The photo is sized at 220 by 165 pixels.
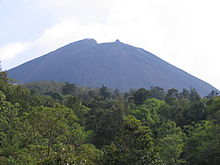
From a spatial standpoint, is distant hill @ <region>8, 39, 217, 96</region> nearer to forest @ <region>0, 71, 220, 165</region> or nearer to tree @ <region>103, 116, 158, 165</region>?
forest @ <region>0, 71, 220, 165</region>

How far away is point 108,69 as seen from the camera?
519 ft

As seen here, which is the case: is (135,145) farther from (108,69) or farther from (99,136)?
(108,69)

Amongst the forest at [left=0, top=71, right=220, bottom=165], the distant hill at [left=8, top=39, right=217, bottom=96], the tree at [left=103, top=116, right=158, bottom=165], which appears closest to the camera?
the tree at [left=103, top=116, right=158, bottom=165]

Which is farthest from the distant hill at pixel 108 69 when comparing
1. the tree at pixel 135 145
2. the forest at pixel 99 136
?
the tree at pixel 135 145

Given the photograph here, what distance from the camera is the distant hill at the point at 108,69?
143 m

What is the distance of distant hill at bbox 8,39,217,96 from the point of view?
143 metres

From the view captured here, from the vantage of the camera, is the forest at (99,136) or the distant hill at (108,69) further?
the distant hill at (108,69)

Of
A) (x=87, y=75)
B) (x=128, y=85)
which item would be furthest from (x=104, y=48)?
(x=128, y=85)

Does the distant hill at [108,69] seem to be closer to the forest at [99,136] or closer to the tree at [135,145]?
the forest at [99,136]

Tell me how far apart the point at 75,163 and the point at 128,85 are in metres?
132

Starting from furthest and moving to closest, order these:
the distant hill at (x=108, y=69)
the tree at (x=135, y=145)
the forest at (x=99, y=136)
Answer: the distant hill at (x=108, y=69), the forest at (x=99, y=136), the tree at (x=135, y=145)

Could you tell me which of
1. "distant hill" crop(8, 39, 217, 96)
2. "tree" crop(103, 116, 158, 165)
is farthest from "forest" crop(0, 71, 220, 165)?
"distant hill" crop(8, 39, 217, 96)

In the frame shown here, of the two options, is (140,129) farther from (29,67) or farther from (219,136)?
(29,67)

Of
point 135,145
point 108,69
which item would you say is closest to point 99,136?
point 135,145
